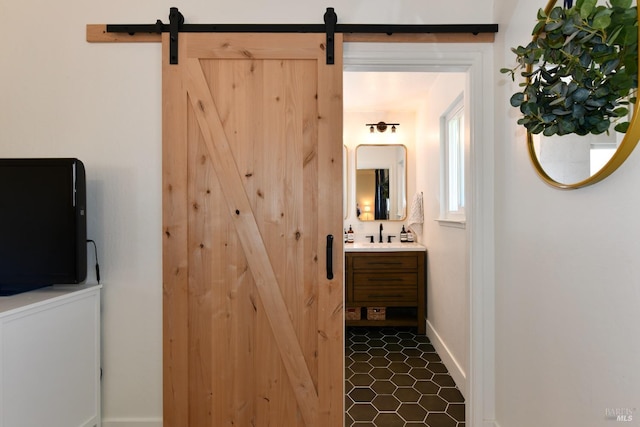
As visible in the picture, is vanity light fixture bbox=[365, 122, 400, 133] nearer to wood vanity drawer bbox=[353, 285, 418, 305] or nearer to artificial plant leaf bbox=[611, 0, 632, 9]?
wood vanity drawer bbox=[353, 285, 418, 305]

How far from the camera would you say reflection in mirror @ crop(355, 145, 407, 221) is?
4.10 metres

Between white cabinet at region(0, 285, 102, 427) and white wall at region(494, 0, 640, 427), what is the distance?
2092 mm

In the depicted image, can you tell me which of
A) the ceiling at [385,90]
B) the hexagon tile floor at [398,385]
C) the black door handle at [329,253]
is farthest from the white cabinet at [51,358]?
the ceiling at [385,90]

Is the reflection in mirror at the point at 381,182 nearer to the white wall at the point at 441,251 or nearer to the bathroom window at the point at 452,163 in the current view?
the white wall at the point at 441,251

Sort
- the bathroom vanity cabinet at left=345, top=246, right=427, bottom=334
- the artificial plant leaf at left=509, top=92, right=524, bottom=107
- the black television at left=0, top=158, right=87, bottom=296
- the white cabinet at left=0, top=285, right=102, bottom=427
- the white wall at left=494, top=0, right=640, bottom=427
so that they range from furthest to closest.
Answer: the bathroom vanity cabinet at left=345, top=246, right=427, bottom=334
the black television at left=0, top=158, right=87, bottom=296
the white cabinet at left=0, top=285, right=102, bottom=427
the artificial plant leaf at left=509, top=92, right=524, bottom=107
the white wall at left=494, top=0, right=640, bottom=427

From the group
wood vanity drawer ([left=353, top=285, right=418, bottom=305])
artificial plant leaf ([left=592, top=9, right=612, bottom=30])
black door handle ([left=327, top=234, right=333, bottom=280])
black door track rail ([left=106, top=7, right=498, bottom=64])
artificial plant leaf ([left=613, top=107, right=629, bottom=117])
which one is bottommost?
→ wood vanity drawer ([left=353, top=285, right=418, bottom=305])

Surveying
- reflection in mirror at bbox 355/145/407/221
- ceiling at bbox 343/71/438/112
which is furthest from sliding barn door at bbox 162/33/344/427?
reflection in mirror at bbox 355/145/407/221

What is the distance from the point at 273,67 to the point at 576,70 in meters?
1.32

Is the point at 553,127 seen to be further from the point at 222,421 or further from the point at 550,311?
the point at 222,421

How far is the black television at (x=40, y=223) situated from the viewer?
164 cm

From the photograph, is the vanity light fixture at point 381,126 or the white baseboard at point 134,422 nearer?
the white baseboard at point 134,422

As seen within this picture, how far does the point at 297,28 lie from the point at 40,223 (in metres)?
1.57

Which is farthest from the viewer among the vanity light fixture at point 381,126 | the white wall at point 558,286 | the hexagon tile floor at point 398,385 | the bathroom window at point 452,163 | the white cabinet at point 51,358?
the vanity light fixture at point 381,126

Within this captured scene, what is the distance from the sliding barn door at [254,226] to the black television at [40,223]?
1.29 feet
